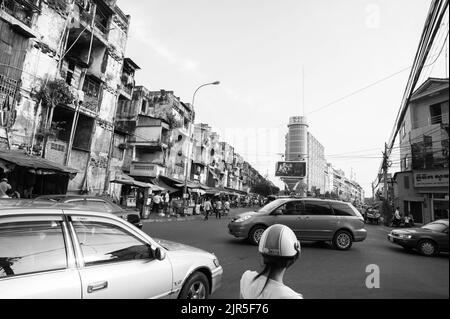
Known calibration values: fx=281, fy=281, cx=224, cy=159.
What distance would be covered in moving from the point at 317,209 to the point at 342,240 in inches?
49.9

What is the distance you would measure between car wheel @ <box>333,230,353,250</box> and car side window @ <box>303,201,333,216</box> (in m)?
0.75

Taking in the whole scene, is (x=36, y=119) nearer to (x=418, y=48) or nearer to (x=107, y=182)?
(x=107, y=182)

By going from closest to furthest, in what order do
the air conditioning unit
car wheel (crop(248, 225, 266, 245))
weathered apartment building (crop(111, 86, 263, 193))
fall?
1. car wheel (crop(248, 225, 266, 245))
2. the air conditioning unit
3. weathered apartment building (crop(111, 86, 263, 193))

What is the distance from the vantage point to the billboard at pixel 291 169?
48.8 meters

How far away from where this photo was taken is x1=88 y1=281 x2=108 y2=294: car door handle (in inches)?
105

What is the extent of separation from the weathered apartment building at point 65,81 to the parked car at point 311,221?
34.5 ft

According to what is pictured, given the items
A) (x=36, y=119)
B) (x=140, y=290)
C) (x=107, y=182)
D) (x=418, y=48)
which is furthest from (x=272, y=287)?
(x=107, y=182)

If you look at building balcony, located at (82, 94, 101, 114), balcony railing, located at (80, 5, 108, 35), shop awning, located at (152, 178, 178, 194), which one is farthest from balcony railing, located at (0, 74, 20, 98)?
shop awning, located at (152, 178, 178, 194)

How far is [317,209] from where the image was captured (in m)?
9.70

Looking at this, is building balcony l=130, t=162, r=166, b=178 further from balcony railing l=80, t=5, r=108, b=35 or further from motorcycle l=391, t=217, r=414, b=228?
motorcycle l=391, t=217, r=414, b=228

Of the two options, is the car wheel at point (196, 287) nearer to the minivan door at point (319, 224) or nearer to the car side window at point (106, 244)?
the car side window at point (106, 244)

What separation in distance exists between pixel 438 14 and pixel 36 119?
18.3m

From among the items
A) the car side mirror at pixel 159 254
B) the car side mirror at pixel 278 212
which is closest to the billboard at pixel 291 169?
the car side mirror at pixel 278 212
